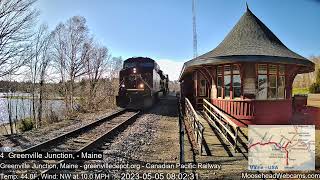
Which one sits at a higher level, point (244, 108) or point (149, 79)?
point (149, 79)

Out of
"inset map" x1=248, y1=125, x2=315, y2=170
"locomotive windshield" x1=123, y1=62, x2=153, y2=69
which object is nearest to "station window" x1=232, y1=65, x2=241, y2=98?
"inset map" x1=248, y1=125, x2=315, y2=170

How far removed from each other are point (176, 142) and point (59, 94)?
23.9m

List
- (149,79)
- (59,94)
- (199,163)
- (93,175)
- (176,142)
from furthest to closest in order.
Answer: (59,94)
(149,79)
(176,142)
(199,163)
(93,175)

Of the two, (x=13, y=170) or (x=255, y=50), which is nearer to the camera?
(x=13, y=170)

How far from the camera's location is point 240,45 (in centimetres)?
1416

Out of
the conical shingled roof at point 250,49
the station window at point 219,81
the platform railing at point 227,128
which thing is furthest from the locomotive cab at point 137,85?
the platform railing at point 227,128

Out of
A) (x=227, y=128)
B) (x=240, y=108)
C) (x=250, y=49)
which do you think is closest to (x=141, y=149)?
(x=227, y=128)

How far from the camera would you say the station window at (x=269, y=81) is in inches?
523

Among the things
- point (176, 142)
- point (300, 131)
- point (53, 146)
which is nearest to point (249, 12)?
point (300, 131)

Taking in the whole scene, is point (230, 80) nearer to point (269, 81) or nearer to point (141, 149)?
point (269, 81)

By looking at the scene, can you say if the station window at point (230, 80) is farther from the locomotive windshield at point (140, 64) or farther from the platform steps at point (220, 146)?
the locomotive windshield at point (140, 64)

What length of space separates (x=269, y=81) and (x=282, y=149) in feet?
19.2

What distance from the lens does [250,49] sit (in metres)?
13.4

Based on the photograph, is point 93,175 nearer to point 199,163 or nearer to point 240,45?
point 199,163
